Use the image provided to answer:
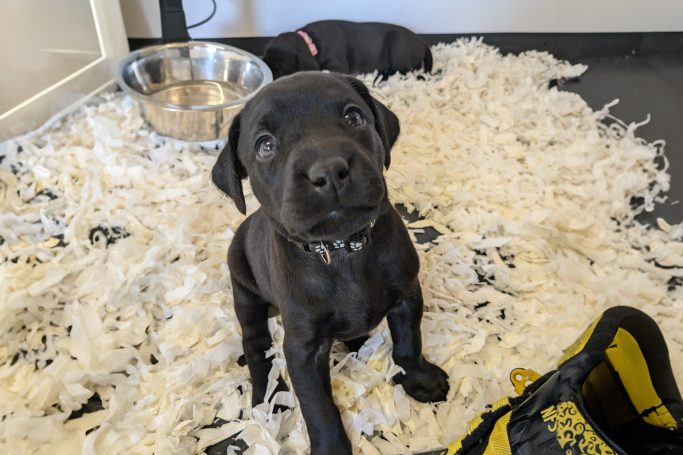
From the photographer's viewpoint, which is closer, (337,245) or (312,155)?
(312,155)

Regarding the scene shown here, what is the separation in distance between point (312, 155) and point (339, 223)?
0.16 m

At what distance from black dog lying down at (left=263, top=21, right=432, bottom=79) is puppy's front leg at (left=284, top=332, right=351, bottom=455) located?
2698 millimetres

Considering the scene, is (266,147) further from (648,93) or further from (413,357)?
(648,93)

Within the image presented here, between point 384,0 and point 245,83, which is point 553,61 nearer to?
point 384,0

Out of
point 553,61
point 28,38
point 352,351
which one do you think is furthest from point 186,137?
point 553,61

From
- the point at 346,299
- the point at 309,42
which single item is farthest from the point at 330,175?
the point at 309,42

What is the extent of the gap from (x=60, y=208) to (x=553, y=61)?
353cm

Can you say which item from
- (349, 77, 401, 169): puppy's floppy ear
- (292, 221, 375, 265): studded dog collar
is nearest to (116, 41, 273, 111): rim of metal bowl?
(349, 77, 401, 169): puppy's floppy ear

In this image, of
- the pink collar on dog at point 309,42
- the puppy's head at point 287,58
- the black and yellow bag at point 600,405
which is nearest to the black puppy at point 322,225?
the black and yellow bag at point 600,405

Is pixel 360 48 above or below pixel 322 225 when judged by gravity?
below

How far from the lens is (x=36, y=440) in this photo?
176 cm

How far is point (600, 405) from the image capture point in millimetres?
1342

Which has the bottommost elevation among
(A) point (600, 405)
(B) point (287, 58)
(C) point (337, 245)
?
(B) point (287, 58)

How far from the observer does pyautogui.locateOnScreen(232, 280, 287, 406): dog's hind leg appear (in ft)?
6.09
